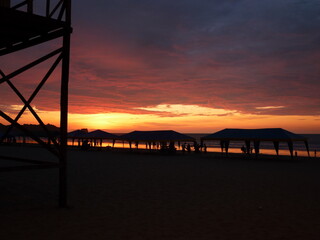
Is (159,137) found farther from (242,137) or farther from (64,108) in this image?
(64,108)

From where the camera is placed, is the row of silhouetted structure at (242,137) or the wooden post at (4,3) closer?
the wooden post at (4,3)

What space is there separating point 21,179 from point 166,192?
23.4ft

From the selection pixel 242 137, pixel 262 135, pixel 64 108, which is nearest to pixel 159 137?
pixel 242 137

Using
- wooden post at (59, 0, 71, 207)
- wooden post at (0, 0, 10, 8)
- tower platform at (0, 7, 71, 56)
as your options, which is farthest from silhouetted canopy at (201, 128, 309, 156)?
wooden post at (0, 0, 10, 8)

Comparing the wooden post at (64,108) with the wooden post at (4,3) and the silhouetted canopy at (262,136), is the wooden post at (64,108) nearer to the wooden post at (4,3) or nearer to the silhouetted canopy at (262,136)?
the wooden post at (4,3)

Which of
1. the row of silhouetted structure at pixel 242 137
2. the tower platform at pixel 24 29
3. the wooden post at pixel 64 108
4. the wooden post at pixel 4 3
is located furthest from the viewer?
the row of silhouetted structure at pixel 242 137

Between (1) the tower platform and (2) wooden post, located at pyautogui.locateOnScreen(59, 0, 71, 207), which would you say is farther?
(2) wooden post, located at pyautogui.locateOnScreen(59, 0, 71, 207)

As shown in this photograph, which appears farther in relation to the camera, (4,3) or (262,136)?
(262,136)

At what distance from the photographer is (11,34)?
27.8ft

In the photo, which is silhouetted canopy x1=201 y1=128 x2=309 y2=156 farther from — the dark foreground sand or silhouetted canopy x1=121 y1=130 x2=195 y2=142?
the dark foreground sand

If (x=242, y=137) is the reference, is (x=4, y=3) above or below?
above

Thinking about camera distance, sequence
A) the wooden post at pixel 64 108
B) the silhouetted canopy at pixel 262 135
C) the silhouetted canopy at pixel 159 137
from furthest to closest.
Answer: the silhouetted canopy at pixel 159 137, the silhouetted canopy at pixel 262 135, the wooden post at pixel 64 108

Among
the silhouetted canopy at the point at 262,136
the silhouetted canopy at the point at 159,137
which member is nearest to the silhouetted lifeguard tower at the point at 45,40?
the silhouetted canopy at the point at 262,136

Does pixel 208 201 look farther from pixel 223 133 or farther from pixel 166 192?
pixel 223 133
